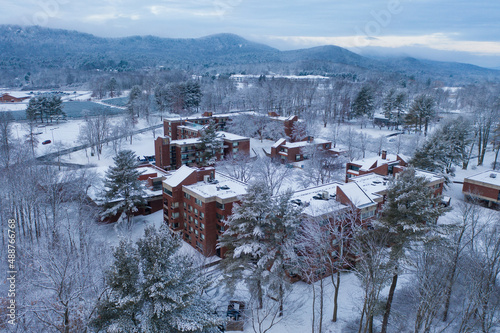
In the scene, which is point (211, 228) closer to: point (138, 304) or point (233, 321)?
point (233, 321)

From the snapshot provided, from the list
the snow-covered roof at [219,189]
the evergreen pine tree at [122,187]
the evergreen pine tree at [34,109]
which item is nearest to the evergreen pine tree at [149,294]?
the snow-covered roof at [219,189]

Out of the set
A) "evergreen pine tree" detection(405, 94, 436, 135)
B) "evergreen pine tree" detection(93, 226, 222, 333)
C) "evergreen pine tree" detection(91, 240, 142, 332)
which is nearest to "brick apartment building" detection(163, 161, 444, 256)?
"evergreen pine tree" detection(93, 226, 222, 333)

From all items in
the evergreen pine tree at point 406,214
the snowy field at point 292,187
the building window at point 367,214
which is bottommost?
the snowy field at point 292,187

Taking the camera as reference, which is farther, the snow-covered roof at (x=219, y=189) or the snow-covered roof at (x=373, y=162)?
the snow-covered roof at (x=373, y=162)

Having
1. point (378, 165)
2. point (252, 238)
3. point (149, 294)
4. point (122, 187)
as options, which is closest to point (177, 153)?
point (122, 187)

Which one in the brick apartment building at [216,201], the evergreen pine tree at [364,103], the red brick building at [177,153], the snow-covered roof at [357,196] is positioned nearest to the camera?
the snow-covered roof at [357,196]

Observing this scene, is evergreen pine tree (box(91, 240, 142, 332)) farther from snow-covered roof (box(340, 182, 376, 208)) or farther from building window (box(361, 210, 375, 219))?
building window (box(361, 210, 375, 219))

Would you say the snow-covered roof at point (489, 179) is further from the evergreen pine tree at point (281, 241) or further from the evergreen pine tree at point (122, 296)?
the evergreen pine tree at point (122, 296)
